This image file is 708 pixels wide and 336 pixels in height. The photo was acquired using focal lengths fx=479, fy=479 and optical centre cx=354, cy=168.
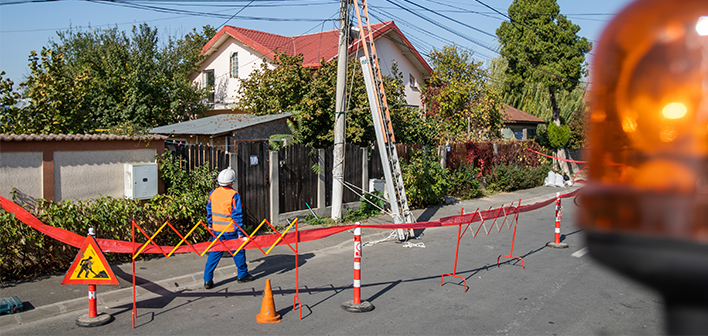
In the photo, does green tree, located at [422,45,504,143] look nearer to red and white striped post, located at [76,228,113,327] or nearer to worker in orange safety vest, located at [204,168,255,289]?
worker in orange safety vest, located at [204,168,255,289]

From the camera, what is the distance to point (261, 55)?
80.4ft

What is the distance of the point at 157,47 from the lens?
87.8ft

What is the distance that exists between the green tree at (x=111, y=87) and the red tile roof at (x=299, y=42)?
2620 mm

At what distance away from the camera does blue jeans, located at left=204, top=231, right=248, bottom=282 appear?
684cm

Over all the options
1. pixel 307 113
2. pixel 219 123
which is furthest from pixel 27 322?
pixel 219 123

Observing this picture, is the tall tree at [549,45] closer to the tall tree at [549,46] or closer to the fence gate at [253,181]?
the tall tree at [549,46]

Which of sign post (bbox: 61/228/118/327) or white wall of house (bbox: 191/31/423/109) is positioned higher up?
white wall of house (bbox: 191/31/423/109)

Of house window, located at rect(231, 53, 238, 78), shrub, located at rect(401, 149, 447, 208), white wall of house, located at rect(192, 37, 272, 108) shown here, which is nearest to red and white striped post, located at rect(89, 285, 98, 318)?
shrub, located at rect(401, 149, 447, 208)

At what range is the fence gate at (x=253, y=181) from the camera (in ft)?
34.6

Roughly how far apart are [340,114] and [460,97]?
11.9m

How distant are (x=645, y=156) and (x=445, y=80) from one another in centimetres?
2242

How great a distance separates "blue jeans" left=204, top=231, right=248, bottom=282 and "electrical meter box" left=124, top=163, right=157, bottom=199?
2502mm

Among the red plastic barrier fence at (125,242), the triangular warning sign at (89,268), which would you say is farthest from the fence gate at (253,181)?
the triangular warning sign at (89,268)

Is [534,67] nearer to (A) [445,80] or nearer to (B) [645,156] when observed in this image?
(A) [445,80]
